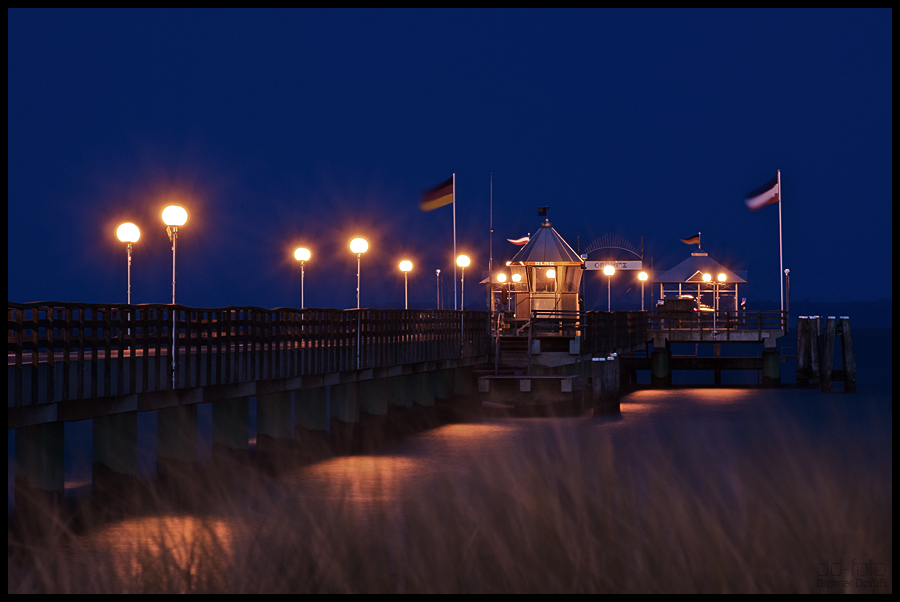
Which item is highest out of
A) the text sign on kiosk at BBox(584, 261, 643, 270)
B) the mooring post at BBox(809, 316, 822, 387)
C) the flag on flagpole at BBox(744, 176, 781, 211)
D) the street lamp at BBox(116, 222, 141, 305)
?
the flag on flagpole at BBox(744, 176, 781, 211)

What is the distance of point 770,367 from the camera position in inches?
2031

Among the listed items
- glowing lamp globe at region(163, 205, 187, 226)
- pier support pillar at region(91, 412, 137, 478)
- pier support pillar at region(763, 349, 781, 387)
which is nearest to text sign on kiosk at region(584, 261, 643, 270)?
pier support pillar at region(763, 349, 781, 387)

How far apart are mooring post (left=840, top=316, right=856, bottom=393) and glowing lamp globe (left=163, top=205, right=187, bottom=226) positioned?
30967 millimetres

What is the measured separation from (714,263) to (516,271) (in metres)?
27.5

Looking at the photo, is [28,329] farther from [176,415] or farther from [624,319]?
[624,319]

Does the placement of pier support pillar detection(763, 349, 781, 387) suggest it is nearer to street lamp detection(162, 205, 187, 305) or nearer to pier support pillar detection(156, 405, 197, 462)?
pier support pillar detection(156, 405, 197, 462)

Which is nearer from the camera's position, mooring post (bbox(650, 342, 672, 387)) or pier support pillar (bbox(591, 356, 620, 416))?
pier support pillar (bbox(591, 356, 620, 416))

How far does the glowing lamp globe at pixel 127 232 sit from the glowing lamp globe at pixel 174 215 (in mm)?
636

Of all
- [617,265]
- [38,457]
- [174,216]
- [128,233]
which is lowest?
[38,457]

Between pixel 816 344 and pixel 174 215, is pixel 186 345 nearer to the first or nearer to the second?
pixel 174 215

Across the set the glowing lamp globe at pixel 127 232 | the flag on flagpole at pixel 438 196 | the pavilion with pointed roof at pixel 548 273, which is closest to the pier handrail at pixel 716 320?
the pavilion with pointed roof at pixel 548 273

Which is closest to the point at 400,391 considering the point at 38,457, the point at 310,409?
the point at 310,409

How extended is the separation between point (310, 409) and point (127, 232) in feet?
28.3

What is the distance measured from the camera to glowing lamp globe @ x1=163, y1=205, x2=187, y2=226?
69.4 ft
